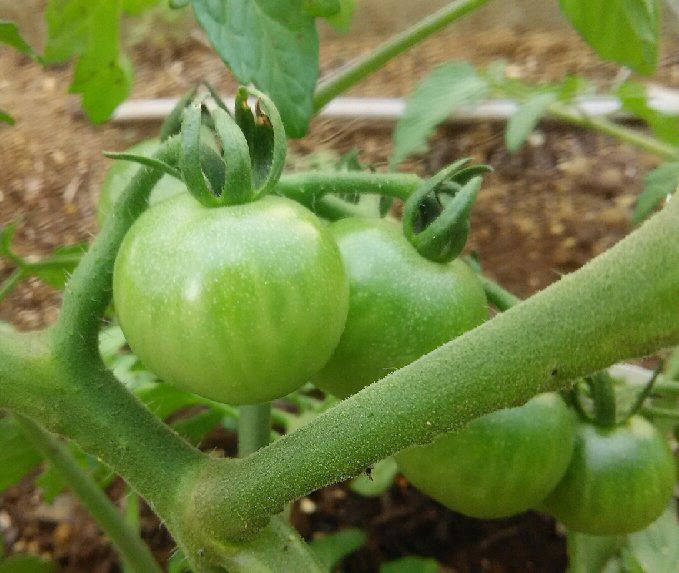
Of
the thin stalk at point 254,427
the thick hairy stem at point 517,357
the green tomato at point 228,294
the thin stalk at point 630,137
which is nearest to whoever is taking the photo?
the thick hairy stem at point 517,357

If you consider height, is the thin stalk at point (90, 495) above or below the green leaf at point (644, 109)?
below

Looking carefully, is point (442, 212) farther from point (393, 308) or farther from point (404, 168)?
point (404, 168)

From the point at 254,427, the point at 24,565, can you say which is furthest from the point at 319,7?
the point at 24,565

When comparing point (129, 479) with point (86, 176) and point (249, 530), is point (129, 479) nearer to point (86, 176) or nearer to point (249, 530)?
point (249, 530)

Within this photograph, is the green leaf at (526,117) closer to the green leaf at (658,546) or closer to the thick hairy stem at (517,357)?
the green leaf at (658,546)

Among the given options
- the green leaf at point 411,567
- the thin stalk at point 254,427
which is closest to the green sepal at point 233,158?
the thin stalk at point 254,427

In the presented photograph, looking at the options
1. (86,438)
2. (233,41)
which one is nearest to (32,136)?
(233,41)
